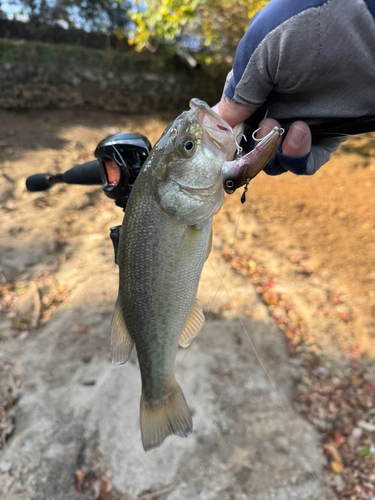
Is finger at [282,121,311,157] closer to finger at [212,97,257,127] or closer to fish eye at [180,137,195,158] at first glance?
finger at [212,97,257,127]

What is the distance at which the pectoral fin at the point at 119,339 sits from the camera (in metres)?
1.63

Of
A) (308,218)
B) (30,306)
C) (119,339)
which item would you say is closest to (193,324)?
(119,339)

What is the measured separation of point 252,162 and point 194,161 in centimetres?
29

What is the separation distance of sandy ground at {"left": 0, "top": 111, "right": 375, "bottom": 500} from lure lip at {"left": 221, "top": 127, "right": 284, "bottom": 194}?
91.1 inches

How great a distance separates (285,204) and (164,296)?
4.83 meters

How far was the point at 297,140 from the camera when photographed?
1.61 m

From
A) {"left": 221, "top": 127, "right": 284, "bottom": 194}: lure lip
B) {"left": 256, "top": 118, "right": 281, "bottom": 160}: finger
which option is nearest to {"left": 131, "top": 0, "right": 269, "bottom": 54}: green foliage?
{"left": 256, "top": 118, "right": 281, "bottom": 160}: finger

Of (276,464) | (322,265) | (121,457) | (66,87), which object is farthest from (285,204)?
(66,87)

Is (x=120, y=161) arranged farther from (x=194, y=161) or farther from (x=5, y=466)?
(x=5, y=466)

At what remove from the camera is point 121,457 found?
8.52ft

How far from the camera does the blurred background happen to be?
2.56 meters

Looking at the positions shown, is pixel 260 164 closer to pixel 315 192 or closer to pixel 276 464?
pixel 276 464

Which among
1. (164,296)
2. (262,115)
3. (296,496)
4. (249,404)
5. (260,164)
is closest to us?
(260,164)

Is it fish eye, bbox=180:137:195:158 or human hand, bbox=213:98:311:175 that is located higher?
human hand, bbox=213:98:311:175
